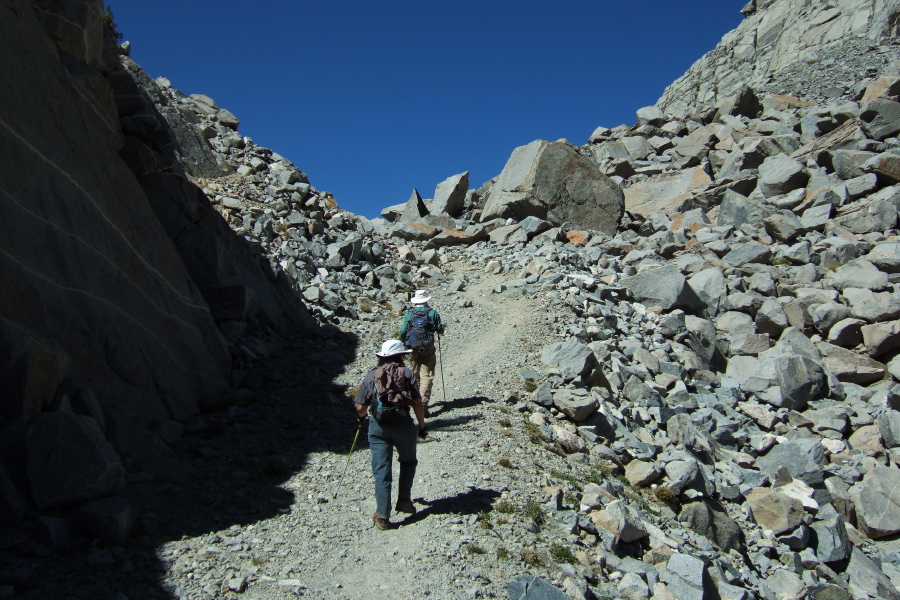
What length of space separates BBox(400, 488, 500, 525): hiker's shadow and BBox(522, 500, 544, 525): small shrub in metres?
0.46

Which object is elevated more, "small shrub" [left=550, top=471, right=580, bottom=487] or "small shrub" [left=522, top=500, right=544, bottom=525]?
"small shrub" [left=550, top=471, right=580, bottom=487]

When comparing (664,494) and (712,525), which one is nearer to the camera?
(712,525)

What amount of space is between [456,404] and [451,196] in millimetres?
24047

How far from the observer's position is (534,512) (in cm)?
898

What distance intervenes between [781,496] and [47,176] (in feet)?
45.5

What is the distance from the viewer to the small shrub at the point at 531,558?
783 centimetres

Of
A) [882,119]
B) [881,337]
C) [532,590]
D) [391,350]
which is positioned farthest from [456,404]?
[882,119]

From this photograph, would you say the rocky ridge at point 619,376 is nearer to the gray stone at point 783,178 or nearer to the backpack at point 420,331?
the gray stone at point 783,178

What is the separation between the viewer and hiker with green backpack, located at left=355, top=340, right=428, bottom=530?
805 cm

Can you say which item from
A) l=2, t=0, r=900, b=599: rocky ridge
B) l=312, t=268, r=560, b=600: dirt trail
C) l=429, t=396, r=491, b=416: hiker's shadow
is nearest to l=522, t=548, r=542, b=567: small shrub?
l=2, t=0, r=900, b=599: rocky ridge

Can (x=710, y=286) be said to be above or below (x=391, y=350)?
above

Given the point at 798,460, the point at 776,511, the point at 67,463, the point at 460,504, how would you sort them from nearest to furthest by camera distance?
the point at 67,463 < the point at 460,504 < the point at 776,511 < the point at 798,460

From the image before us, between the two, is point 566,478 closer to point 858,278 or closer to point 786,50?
point 858,278

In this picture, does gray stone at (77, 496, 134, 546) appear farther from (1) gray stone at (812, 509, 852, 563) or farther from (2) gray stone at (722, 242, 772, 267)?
(2) gray stone at (722, 242, 772, 267)
